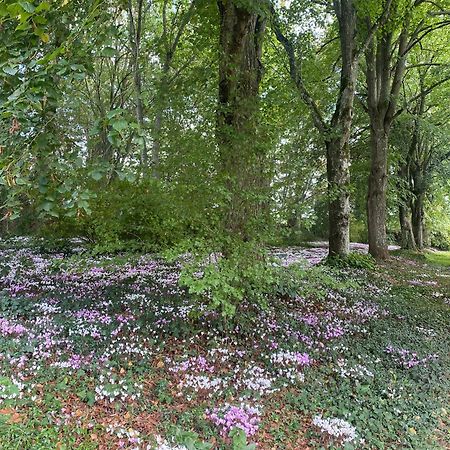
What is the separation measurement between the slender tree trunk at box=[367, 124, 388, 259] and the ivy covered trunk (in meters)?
8.03

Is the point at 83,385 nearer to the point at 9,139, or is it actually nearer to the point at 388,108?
the point at 9,139

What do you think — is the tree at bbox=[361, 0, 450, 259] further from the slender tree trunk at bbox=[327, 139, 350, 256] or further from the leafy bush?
the leafy bush

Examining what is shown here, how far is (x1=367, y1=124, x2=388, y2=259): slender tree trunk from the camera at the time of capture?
41.1 ft

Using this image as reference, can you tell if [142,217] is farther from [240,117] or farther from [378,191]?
[378,191]

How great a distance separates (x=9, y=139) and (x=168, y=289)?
433 cm

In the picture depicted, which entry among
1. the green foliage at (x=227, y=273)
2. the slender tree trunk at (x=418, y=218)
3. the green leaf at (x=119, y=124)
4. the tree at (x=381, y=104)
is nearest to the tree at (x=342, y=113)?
the tree at (x=381, y=104)

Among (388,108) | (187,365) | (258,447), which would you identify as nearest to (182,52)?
(388,108)

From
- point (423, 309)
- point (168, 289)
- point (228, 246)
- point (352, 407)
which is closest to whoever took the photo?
point (352, 407)

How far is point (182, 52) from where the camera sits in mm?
14039

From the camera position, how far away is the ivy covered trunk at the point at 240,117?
4.59 meters

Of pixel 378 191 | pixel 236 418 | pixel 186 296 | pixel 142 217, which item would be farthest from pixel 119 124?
pixel 378 191

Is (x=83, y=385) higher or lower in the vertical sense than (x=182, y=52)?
lower

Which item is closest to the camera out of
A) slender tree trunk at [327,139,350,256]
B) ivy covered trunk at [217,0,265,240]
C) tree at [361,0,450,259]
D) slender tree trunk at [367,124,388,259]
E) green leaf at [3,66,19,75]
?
green leaf at [3,66,19,75]

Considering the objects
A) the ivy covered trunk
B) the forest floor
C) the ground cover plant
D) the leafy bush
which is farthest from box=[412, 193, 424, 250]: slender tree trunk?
the leafy bush
